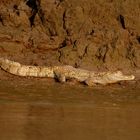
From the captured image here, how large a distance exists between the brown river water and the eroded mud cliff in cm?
100

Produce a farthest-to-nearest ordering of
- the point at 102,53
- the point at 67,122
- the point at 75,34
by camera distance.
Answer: the point at 75,34 → the point at 102,53 → the point at 67,122

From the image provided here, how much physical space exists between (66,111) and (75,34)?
14.2ft

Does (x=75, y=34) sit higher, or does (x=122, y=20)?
(x=122, y=20)

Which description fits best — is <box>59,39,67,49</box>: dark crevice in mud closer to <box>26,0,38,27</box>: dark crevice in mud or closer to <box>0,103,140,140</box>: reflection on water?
<box>26,0,38,27</box>: dark crevice in mud

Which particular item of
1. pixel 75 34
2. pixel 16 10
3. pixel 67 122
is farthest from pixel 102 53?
pixel 67 122

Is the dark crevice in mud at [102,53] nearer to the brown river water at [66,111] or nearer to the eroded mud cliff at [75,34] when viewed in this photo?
the eroded mud cliff at [75,34]

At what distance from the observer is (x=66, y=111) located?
1002 centimetres

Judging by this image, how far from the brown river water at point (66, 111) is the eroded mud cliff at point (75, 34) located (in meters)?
1.00

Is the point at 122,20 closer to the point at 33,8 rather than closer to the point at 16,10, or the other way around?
the point at 33,8

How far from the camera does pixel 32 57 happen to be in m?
13.9

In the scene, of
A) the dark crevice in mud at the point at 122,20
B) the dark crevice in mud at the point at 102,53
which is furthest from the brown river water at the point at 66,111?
the dark crevice in mud at the point at 122,20

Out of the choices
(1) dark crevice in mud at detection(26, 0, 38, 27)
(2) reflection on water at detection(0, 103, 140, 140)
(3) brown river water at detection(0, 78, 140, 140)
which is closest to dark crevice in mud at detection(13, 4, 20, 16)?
(1) dark crevice in mud at detection(26, 0, 38, 27)

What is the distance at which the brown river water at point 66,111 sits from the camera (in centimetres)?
822

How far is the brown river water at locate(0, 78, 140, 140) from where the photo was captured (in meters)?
8.22
